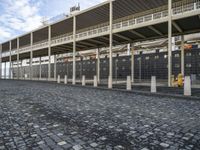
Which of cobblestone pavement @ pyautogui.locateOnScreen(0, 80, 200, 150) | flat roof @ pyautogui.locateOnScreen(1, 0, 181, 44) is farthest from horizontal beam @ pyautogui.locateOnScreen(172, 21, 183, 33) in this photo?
cobblestone pavement @ pyautogui.locateOnScreen(0, 80, 200, 150)

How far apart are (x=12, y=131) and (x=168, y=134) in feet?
11.4

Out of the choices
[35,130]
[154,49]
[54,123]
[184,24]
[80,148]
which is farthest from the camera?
[154,49]

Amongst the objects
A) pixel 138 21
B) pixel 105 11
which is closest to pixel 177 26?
pixel 138 21

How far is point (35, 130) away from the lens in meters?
3.99

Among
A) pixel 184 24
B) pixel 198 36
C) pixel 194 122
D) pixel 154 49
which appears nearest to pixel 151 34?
pixel 184 24

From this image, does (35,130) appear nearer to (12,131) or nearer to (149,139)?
(12,131)

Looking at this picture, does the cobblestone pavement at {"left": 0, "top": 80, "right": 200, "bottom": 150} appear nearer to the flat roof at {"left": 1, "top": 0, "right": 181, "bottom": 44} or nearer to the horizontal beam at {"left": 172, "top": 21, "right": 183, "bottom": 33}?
the horizontal beam at {"left": 172, "top": 21, "right": 183, "bottom": 33}

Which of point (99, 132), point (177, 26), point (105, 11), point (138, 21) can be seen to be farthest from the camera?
point (138, 21)

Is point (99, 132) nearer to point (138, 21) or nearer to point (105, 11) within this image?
point (105, 11)

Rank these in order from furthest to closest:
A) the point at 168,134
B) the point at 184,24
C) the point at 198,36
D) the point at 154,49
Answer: the point at 154,49
the point at 198,36
the point at 184,24
the point at 168,134

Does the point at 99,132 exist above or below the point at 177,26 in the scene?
below

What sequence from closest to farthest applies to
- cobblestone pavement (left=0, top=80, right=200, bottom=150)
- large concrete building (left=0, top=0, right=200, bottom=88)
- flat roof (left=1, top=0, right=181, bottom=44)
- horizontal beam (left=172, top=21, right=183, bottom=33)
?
cobblestone pavement (left=0, top=80, right=200, bottom=150)
large concrete building (left=0, top=0, right=200, bottom=88)
horizontal beam (left=172, top=21, right=183, bottom=33)
flat roof (left=1, top=0, right=181, bottom=44)

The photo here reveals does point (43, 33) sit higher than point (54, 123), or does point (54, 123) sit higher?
point (43, 33)

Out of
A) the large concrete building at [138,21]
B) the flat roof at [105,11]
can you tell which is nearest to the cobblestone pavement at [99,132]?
the large concrete building at [138,21]
